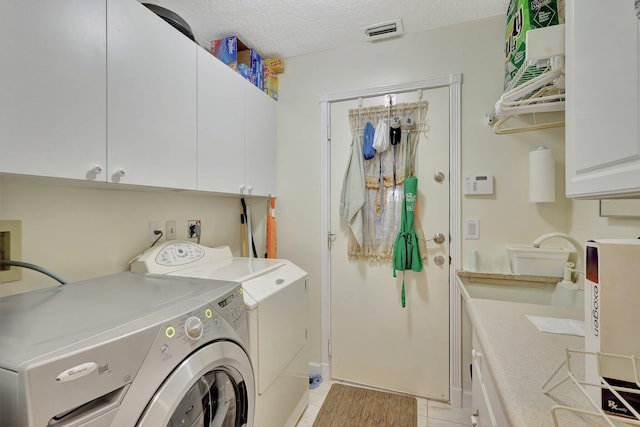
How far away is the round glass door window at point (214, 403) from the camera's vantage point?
32.6 inches

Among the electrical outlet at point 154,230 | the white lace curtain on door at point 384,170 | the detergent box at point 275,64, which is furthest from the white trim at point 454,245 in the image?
the electrical outlet at point 154,230

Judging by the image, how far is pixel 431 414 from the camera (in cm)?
178

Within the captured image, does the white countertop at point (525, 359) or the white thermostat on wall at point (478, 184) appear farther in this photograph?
the white thermostat on wall at point (478, 184)

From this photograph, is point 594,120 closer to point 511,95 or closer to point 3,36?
point 511,95

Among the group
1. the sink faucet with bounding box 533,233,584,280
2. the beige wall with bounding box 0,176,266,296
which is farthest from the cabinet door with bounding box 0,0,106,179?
the sink faucet with bounding box 533,233,584,280

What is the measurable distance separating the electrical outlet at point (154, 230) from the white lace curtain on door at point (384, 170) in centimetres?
122

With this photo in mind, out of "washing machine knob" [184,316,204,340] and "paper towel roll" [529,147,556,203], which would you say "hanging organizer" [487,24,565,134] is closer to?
"paper towel roll" [529,147,556,203]

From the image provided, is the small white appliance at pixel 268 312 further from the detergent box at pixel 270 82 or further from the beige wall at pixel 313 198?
the detergent box at pixel 270 82

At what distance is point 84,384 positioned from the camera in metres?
0.56

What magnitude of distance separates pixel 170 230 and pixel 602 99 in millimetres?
1909

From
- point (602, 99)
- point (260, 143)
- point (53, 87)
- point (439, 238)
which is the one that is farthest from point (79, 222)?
point (439, 238)

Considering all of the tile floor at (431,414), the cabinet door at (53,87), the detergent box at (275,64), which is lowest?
the tile floor at (431,414)

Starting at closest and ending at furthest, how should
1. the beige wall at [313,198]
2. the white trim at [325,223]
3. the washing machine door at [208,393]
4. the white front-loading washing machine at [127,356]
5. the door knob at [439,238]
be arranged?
the white front-loading washing machine at [127,356], the washing machine door at [208,393], the beige wall at [313,198], the door knob at [439,238], the white trim at [325,223]

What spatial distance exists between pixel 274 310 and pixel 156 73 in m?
1.23
